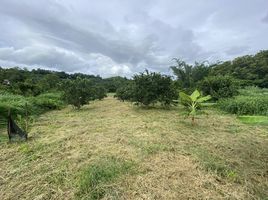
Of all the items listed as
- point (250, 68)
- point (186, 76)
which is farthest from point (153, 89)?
point (250, 68)

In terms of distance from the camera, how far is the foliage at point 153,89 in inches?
396

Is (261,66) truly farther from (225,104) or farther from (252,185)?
(252,185)

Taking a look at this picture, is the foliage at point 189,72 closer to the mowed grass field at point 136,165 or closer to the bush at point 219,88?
the bush at point 219,88

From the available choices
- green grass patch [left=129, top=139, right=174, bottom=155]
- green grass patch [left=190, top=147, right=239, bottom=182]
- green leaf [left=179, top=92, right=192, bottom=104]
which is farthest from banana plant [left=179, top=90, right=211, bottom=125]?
green grass patch [left=190, top=147, right=239, bottom=182]

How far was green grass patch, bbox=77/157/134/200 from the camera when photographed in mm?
2812

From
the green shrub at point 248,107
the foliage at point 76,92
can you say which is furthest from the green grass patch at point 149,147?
the foliage at point 76,92

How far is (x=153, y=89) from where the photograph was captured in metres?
10.0

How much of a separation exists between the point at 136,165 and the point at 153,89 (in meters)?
6.72

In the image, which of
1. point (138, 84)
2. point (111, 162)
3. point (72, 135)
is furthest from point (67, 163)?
point (138, 84)

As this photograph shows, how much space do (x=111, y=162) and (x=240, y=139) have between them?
311 centimetres

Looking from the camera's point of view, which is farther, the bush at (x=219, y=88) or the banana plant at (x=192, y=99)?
the bush at (x=219, y=88)

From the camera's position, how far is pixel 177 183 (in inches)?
119

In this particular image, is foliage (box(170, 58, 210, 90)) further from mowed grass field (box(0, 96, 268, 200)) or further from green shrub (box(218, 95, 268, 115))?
mowed grass field (box(0, 96, 268, 200))

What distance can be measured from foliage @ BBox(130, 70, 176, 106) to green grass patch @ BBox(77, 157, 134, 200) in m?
6.53
